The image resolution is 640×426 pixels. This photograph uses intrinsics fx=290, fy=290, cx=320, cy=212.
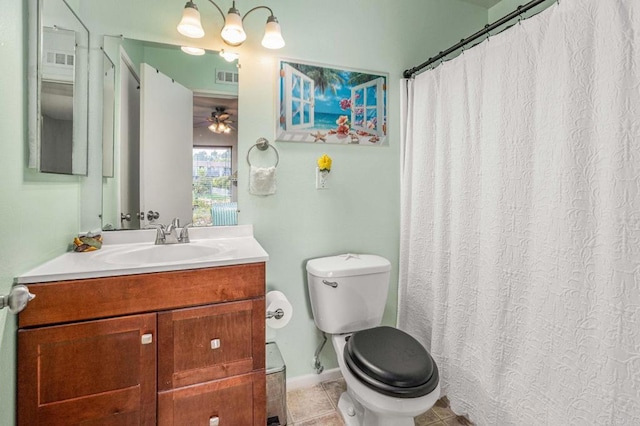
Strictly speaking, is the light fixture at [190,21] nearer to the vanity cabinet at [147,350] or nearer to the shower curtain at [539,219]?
the vanity cabinet at [147,350]

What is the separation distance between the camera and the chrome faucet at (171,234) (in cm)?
138

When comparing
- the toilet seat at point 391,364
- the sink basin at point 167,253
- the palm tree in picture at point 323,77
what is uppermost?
the palm tree in picture at point 323,77

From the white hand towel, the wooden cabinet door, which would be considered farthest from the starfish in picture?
the wooden cabinet door

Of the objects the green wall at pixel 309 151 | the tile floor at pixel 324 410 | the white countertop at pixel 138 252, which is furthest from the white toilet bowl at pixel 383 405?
the white countertop at pixel 138 252

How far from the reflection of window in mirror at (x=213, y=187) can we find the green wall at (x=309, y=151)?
7cm

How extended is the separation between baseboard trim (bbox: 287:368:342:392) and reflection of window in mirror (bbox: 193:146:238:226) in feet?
3.26

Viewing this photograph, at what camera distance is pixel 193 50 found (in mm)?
1472

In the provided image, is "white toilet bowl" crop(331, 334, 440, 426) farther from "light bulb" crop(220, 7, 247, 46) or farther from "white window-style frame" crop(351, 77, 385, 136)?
"light bulb" crop(220, 7, 247, 46)

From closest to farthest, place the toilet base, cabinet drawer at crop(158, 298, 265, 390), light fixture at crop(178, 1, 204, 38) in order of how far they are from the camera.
A: cabinet drawer at crop(158, 298, 265, 390) → the toilet base → light fixture at crop(178, 1, 204, 38)

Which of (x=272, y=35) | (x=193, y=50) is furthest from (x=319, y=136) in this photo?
(x=193, y=50)

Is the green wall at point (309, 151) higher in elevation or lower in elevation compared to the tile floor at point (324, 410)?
higher

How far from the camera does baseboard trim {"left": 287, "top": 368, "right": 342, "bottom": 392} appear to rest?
1.70 metres

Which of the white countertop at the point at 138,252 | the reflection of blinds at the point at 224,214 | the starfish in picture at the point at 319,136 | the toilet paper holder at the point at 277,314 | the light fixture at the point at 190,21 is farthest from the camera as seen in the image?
the starfish in picture at the point at 319,136

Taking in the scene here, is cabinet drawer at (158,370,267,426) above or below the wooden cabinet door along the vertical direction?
below
